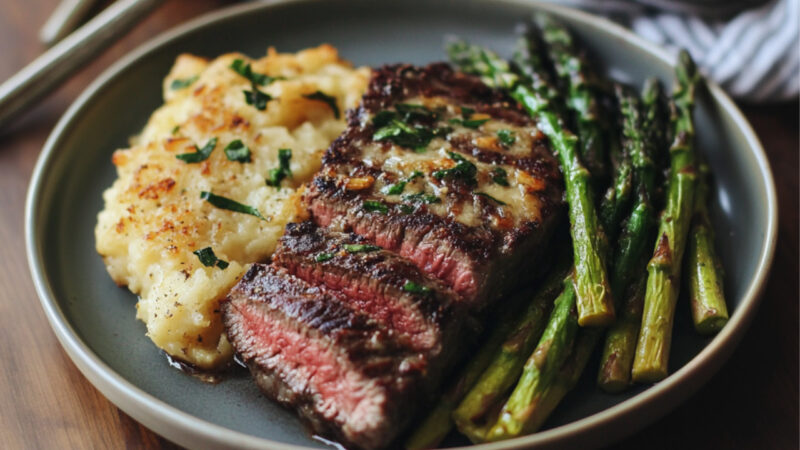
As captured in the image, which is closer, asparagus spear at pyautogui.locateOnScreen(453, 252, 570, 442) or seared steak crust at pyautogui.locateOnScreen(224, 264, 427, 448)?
seared steak crust at pyautogui.locateOnScreen(224, 264, 427, 448)

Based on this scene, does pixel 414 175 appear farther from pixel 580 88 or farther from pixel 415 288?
pixel 580 88

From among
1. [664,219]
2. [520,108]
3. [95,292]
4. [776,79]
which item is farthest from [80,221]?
[776,79]

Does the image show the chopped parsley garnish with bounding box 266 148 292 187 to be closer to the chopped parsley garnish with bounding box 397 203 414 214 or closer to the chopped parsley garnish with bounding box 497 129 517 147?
the chopped parsley garnish with bounding box 397 203 414 214

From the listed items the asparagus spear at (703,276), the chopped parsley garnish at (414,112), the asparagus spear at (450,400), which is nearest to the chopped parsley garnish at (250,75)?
the chopped parsley garnish at (414,112)

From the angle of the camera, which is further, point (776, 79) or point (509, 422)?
point (776, 79)

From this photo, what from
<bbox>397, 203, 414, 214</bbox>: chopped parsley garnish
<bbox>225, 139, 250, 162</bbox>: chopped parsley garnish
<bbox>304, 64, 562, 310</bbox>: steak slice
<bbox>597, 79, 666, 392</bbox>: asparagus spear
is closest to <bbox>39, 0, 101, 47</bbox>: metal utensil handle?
<bbox>225, 139, 250, 162</bbox>: chopped parsley garnish

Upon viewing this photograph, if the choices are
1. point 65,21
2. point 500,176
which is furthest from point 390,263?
point 65,21

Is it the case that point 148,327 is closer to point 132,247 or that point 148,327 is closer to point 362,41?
point 132,247
